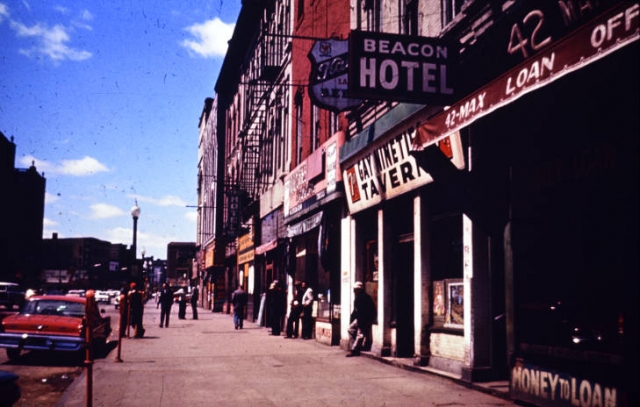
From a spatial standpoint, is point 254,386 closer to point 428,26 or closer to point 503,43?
point 503,43

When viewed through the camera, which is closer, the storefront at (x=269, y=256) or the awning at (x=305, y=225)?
the awning at (x=305, y=225)

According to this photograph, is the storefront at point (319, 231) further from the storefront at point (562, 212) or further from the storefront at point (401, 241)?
the storefront at point (562, 212)

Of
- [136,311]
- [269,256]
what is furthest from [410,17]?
[269,256]

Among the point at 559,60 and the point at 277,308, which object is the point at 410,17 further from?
the point at 277,308

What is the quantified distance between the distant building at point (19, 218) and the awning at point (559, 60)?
77209 mm

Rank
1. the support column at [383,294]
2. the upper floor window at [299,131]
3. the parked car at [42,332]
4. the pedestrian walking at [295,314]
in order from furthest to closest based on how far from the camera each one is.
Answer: the upper floor window at [299,131] → the pedestrian walking at [295,314] → the support column at [383,294] → the parked car at [42,332]

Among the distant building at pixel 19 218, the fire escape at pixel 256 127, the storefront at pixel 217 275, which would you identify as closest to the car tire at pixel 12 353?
the fire escape at pixel 256 127

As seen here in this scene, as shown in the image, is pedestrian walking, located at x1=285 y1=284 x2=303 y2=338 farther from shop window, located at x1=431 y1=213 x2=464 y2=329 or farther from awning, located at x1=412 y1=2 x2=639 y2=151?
awning, located at x1=412 y1=2 x2=639 y2=151

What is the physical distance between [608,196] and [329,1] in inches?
594

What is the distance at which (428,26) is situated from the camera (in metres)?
13.5

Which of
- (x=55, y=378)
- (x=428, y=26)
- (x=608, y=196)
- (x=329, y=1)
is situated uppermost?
(x=329, y=1)

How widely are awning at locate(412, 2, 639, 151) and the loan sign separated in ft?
5.95

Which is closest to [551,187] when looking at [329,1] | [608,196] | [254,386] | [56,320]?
[608,196]

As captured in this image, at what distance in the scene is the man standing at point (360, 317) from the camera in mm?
15664
